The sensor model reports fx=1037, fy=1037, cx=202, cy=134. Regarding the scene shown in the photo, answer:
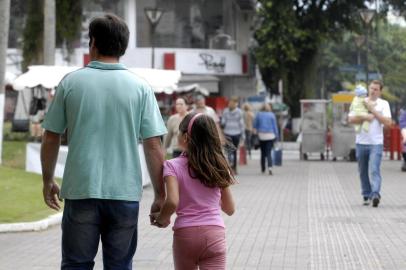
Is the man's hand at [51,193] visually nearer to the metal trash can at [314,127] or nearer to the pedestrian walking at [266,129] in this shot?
the pedestrian walking at [266,129]

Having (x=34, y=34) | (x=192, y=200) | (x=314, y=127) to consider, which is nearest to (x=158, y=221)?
(x=192, y=200)

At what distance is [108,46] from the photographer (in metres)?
5.32

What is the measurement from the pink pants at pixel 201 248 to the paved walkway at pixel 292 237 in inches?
133

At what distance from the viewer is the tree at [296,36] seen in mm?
43219

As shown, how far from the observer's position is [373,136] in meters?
14.2

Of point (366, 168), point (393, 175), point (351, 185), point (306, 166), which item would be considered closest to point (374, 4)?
point (306, 166)

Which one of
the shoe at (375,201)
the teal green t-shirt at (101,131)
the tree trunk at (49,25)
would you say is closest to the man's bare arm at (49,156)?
the teal green t-shirt at (101,131)

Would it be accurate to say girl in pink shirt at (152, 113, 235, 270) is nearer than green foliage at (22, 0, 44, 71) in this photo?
Yes

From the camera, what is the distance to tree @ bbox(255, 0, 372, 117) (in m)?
43.2

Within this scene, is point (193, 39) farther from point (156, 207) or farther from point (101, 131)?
point (101, 131)

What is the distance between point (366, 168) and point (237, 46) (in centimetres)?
3302

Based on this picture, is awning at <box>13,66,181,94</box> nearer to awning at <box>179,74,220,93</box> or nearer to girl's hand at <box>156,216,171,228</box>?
girl's hand at <box>156,216,171,228</box>

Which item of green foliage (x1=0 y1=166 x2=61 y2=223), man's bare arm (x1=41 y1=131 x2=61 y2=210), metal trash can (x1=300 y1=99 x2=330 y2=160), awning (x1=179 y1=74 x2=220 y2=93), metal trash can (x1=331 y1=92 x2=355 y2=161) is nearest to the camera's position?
man's bare arm (x1=41 y1=131 x2=61 y2=210)

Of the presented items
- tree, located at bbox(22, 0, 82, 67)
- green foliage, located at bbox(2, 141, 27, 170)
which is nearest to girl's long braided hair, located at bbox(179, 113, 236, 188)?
green foliage, located at bbox(2, 141, 27, 170)
